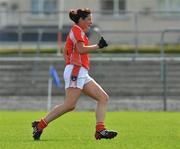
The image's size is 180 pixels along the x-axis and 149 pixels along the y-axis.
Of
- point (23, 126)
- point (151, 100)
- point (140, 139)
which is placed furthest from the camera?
point (151, 100)

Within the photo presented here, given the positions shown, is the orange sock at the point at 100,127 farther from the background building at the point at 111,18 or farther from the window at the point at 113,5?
the window at the point at 113,5

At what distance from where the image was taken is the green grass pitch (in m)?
13.0

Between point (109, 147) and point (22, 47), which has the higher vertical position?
point (109, 147)

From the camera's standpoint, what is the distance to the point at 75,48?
46.1 feet

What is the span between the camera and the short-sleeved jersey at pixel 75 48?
46.0 feet

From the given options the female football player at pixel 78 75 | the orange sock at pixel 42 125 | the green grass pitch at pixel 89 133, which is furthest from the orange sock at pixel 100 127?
the orange sock at pixel 42 125

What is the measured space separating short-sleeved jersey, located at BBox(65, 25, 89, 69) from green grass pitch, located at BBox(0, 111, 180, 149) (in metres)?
1.19

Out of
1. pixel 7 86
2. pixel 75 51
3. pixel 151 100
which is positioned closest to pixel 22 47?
pixel 7 86

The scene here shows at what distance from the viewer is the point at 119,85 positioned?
3009 cm

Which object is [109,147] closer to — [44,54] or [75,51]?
[75,51]

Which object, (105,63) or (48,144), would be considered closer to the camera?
(48,144)

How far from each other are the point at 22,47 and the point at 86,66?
21647mm

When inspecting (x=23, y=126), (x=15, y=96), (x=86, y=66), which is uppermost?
(x=86, y=66)

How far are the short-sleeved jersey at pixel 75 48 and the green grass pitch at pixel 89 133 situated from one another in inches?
46.9
